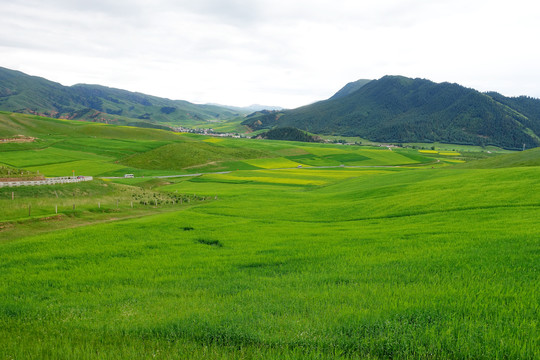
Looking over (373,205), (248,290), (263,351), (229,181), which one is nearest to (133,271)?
(248,290)

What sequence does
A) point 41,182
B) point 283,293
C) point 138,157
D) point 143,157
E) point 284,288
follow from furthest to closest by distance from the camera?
point 143,157, point 138,157, point 41,182, point 284,288, point 283,293

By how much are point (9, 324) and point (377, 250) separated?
14.4 meters

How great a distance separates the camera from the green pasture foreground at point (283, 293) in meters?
6.74

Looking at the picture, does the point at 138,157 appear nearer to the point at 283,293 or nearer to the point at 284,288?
the point at 284,288

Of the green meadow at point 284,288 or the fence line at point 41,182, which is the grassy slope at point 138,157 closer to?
the fence line at point 41,182

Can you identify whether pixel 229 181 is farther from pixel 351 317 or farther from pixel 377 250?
pixel 351 317

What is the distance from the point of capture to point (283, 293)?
33.9ft

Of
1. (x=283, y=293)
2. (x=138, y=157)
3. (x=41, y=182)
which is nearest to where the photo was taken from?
(x=283, y=293)

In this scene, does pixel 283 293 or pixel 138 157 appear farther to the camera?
pixel 138 157

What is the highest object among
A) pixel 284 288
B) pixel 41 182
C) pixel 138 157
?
pixel 138 157

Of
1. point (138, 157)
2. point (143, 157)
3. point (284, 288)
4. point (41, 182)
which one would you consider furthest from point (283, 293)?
point (138, 157)

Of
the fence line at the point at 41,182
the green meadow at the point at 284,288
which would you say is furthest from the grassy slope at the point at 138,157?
the green meadow at the point at 284,288

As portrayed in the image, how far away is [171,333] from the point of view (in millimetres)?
7680

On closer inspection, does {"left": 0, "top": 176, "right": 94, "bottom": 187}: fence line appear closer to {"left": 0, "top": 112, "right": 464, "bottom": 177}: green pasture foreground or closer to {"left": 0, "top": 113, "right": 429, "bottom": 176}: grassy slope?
{"left": 0, "top": 112, "right": 464, "bottom": 177}: green pasture foreground
